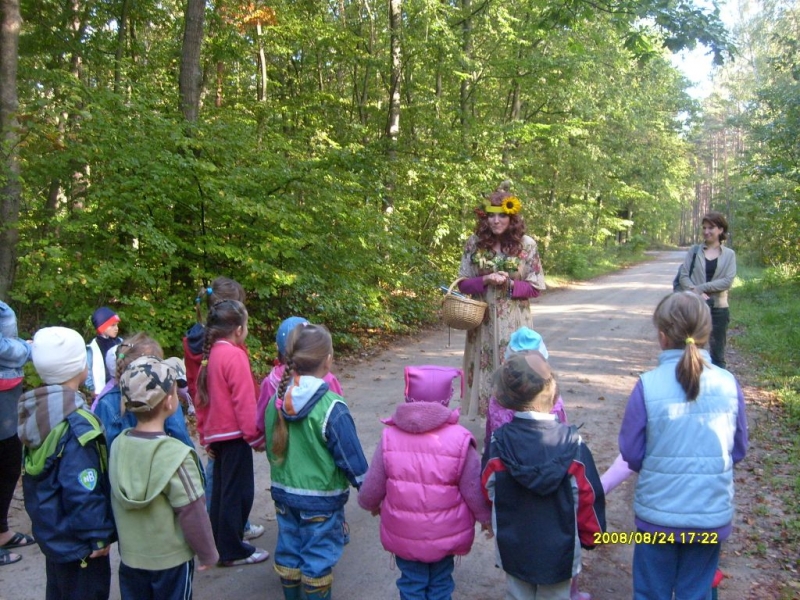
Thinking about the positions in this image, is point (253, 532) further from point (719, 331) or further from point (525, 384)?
point (719, 331)

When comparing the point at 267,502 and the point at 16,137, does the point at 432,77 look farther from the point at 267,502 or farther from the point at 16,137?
the point at 267,502

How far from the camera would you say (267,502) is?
4996 mm

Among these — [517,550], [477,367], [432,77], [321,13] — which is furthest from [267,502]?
[321,13]

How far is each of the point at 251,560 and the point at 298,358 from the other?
1.62m

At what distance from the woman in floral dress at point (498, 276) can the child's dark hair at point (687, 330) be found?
2175mm

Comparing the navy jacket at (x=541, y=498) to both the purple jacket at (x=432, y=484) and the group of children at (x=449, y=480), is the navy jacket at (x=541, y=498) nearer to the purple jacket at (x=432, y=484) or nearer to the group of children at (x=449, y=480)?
the group of children at (x=449, y=480)

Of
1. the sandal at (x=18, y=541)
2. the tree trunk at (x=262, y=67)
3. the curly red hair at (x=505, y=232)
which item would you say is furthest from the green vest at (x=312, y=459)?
the tree trunk at (x=262, y=67)

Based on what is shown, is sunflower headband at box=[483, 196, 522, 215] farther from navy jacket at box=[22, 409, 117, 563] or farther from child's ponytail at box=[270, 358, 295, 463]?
navy jacket at box=[22, 409, 117, 563]

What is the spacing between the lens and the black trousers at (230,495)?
12.8 feet

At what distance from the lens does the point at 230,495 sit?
390cm

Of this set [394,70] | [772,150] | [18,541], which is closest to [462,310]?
[18,541]

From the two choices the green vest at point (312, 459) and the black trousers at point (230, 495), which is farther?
the black trousers at point (230, 495)

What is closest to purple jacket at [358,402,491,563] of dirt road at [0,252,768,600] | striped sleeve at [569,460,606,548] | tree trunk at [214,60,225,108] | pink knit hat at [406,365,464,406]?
pink knit hat at [406,365,464,406]

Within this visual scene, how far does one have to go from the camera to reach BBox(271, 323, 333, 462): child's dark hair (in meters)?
3.19
